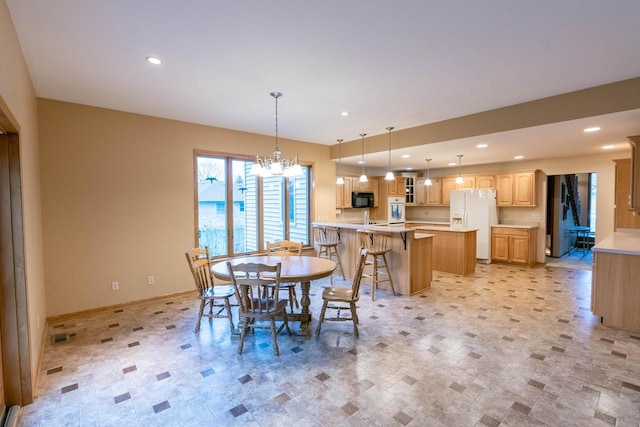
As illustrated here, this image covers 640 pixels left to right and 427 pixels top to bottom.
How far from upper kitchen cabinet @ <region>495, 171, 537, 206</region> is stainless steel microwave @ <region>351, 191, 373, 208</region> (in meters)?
3.04

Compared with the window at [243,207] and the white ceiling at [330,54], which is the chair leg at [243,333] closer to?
the window at [243,207]

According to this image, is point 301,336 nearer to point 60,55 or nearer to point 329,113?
point 329,113

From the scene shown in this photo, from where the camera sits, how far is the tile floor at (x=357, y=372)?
2.11 m

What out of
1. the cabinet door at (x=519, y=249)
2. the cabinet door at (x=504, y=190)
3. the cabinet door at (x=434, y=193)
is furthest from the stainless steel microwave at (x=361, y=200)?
the cabinet door at (x=519, y=249)

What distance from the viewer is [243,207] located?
18.1ft

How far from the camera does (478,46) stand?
2461 millimetres

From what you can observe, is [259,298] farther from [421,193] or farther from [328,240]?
[421,193]

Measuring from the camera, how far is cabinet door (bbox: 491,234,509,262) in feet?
23.1

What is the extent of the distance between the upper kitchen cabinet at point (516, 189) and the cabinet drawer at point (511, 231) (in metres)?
0.65

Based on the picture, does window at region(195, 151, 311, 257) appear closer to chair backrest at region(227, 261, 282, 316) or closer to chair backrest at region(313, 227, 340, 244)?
chair backrest at region(313, 227, 340, 244)

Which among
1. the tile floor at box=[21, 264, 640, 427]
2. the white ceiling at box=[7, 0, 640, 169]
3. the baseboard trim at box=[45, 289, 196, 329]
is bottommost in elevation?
the tile floor at box=[21, 264, 640, 427]

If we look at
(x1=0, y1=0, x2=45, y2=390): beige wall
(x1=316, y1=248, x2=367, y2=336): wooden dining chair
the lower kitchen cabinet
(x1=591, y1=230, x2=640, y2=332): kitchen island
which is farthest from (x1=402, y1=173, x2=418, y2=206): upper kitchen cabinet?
(x1=0, y1=0, x2=45, y2=390): beige wall

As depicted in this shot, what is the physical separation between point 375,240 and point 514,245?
3.88m

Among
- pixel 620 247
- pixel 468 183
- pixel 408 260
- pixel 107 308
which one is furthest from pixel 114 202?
pixel 468 183
